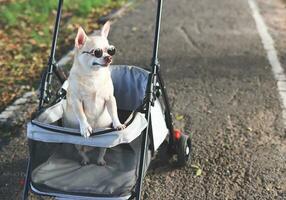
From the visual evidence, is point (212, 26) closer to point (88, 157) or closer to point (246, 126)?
point (246, 126)

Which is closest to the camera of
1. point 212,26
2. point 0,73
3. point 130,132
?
point 130,132

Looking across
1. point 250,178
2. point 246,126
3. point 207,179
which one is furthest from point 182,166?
point 246,126

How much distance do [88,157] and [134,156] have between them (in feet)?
1.05

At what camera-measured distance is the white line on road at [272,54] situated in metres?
5.50

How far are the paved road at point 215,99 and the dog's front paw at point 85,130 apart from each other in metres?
1.03

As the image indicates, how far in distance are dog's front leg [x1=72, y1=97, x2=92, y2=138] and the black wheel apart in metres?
1.06

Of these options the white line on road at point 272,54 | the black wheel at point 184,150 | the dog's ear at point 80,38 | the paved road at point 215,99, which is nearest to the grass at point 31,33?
the paved road at point 215,99

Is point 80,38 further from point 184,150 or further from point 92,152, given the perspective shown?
point 184,150

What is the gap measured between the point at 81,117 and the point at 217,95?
263cm

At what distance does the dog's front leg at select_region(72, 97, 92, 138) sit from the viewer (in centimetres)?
299

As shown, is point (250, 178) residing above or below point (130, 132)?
below

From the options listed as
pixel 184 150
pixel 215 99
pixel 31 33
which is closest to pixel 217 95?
pixel 215 99

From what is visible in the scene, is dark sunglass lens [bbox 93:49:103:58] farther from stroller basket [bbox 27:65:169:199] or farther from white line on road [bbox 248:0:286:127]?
white line on road [bbox 248:0:286:127]

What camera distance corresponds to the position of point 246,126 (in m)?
4.81
